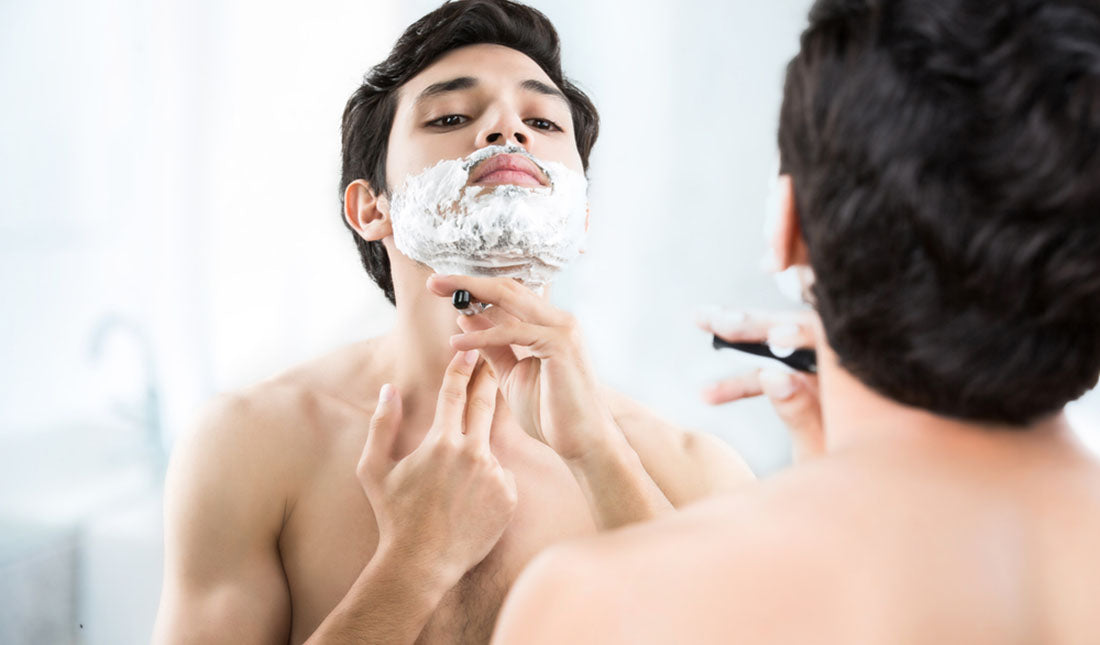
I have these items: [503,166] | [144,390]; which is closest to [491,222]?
[503,166]

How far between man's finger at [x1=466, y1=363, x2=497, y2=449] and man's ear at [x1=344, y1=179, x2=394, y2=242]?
0.27 metres

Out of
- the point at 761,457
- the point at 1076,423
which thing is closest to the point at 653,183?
the point at 761,457

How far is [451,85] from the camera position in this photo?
134 centimetres

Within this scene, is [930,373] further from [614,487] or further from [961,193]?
[614,487]

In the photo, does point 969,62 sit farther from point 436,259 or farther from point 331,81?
point 331,81

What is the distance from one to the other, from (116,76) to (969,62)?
159cm

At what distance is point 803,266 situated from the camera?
28.0 inches

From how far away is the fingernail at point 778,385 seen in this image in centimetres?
86

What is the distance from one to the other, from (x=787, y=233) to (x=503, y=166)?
2.01ft

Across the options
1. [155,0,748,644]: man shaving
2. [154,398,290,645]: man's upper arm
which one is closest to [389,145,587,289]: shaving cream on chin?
[155,0,748,644]: man shaving

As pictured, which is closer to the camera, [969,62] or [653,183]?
[969,62]

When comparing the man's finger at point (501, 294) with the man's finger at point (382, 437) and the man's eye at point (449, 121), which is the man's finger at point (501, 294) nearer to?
the man's finger at point (382, 437)

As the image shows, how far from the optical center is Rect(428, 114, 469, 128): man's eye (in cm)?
133

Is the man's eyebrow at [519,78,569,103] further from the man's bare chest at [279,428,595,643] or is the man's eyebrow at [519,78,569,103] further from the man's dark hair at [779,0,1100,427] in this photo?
the man's dark hair at [779,0,1100,427]
